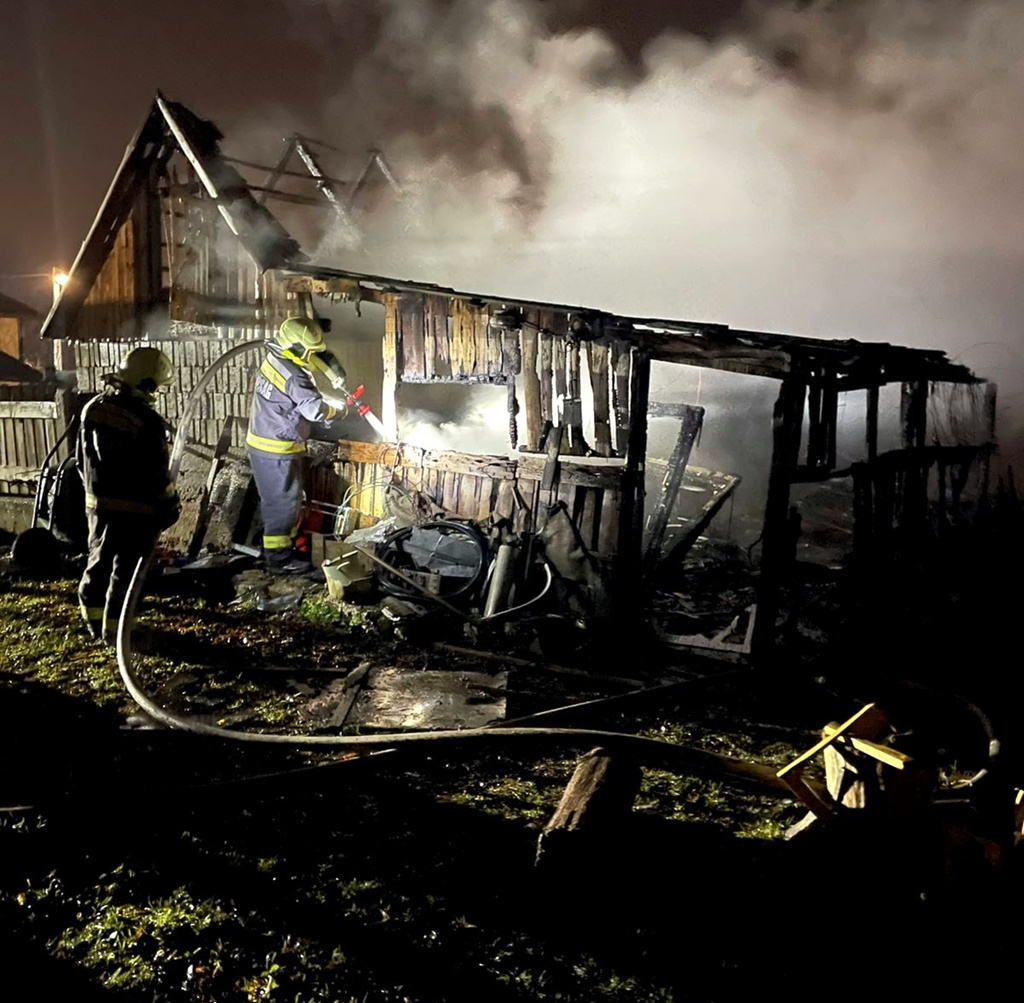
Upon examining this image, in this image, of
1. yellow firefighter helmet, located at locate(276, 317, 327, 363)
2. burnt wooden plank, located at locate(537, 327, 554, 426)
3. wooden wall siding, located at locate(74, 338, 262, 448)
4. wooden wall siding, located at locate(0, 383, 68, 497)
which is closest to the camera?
burnt wooden plank, located at locate(537, 327, 554, 426)

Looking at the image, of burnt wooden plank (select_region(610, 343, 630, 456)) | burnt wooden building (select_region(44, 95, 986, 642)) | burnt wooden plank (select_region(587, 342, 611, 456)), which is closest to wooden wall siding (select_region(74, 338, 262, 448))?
burnt wooden building (select_region(44, 95, 986, 642))

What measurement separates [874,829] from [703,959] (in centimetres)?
101

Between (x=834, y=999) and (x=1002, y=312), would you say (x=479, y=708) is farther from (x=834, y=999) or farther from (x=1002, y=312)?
(x=1002, y=312)

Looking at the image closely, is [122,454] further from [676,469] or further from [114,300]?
[676,469]

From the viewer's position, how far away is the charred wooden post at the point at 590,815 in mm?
3332

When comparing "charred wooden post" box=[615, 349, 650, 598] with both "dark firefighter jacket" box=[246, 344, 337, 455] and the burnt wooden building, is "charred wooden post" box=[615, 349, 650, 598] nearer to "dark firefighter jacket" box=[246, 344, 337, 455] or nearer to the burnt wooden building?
the burnt wooden building

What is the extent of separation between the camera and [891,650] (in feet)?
24.3

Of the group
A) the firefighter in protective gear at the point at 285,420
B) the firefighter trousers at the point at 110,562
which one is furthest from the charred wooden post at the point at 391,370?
the firefighter trousers at the point at 110,562

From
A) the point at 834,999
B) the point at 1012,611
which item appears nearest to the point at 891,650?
the point at 1012,611

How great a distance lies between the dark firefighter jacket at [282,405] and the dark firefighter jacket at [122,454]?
1.92 m

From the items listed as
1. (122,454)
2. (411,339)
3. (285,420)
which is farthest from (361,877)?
(411,339)

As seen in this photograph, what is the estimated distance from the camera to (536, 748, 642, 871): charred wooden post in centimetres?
333

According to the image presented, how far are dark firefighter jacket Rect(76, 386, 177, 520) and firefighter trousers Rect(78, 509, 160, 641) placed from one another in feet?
0.44

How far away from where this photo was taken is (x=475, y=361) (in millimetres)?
8523
